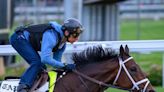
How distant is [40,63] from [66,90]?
46 cm

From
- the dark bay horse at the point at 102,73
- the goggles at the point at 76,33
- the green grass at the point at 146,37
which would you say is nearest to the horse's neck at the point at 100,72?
the dark bay horse at the point at 102,73

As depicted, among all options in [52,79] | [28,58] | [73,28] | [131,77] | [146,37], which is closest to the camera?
[131,77]

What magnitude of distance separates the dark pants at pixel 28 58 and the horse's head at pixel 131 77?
0.93 meters

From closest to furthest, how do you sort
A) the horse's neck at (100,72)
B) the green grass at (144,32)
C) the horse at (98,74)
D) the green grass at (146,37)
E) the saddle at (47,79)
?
1. the horse at (98,74)
2. the horse's neck at (100,72)
3. the saddle at (47,79)
4. the green grass at (146,37)
5. the green grass at (144,32)

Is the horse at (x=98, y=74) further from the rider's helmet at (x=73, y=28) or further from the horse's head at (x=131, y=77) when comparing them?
the rider's helmet at (x=73, y=28)

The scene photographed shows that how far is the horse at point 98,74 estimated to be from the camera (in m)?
7.16

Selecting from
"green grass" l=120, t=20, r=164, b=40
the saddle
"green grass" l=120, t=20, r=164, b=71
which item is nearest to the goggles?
the saddle

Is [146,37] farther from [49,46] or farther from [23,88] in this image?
[49,46]

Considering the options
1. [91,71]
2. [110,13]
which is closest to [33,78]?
[91,71]

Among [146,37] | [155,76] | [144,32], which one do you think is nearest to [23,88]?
[155,76]

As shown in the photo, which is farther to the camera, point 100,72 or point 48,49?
point 100,72

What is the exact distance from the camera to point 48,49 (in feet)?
23.6

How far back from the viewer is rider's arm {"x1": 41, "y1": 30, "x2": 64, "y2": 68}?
719 centimetres

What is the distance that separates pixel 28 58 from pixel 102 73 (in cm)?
90
